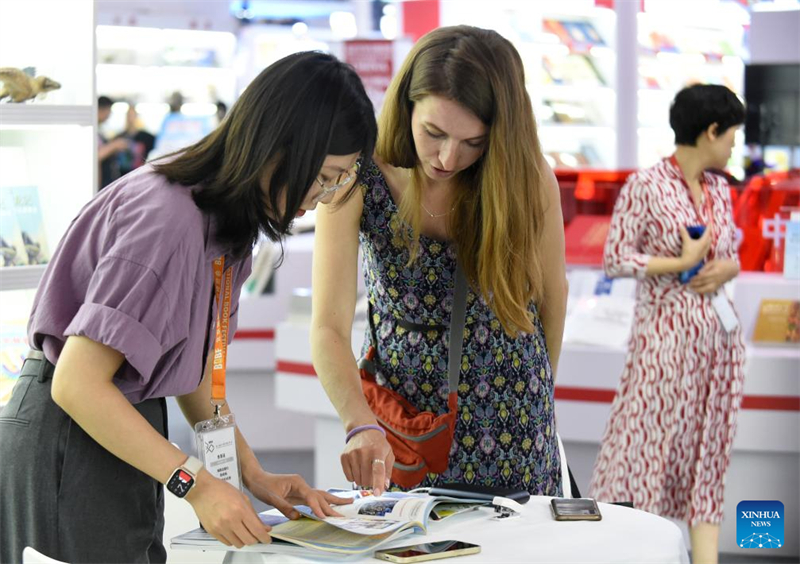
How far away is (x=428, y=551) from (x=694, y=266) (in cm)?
251

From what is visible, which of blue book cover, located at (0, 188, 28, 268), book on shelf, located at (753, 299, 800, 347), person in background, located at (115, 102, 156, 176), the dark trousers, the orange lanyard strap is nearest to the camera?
the dark trousers

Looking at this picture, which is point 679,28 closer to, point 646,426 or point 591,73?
point 591,73

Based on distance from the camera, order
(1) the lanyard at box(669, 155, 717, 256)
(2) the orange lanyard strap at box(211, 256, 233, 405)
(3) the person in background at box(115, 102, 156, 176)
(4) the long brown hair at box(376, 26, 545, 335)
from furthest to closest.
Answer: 1. (3) the person in background at box(115, 102, 156, 176)
2. (1) the lanyard at box(669, 155, 717, 256)
3. (4) the long brown hair at box(376, 26, 545, 335)
4. (2) the orange lanyard strap at box(211, 256, 233, 405)

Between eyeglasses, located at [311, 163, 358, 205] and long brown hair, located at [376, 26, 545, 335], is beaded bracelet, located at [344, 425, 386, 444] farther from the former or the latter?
eyeglasses, located at [311, 163, 358, 205]

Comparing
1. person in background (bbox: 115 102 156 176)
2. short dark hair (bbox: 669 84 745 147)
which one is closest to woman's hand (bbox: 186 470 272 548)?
short dark hair (bbox: 669 84 745 147)

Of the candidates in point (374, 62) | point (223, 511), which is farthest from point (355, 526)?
point (374, 62)

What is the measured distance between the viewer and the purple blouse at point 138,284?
→ 60.2 inches

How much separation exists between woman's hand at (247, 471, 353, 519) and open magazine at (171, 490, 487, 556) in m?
0.02

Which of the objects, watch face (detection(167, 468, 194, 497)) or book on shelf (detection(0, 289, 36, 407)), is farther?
book on shelf (detection(0, 289, 36, 407))

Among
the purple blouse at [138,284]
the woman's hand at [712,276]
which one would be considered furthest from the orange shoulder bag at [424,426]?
the woman's hand at [712,276]

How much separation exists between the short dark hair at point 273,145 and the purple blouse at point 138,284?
0.13 feet

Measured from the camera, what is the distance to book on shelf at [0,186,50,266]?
8.95 feet

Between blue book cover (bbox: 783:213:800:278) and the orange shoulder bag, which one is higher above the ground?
blue book cover (bbox: 783:213:800:278)

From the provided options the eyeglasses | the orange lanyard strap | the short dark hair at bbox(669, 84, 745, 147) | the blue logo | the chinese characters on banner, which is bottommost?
the blue logo
